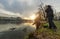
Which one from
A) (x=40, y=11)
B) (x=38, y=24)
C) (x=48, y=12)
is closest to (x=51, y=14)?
(x=48, y=12)

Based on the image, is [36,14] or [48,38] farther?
[36,14]

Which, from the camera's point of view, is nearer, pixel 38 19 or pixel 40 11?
pixel 38 19

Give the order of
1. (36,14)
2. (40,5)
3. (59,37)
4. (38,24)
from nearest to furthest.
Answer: (59,37), (38,24), (36,14), (40,5)

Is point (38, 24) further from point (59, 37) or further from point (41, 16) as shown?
point (59, 37)

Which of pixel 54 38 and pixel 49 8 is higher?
pixel 49 8

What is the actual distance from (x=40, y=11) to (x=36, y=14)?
Answer: 11.6 ft

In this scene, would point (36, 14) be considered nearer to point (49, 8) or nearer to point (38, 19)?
point (38, 19)

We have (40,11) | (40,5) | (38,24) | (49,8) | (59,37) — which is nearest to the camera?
(59,37)

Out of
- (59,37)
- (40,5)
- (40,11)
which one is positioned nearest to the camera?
(59,37)

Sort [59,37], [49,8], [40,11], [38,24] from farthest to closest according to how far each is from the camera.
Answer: [40,11] → [38,24] → [49,8] → [59,37]

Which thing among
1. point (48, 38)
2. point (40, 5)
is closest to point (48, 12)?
point (48, 38)

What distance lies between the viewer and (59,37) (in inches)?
766

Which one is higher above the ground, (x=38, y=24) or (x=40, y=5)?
(x=40, y=5)

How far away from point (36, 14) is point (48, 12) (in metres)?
16.3
